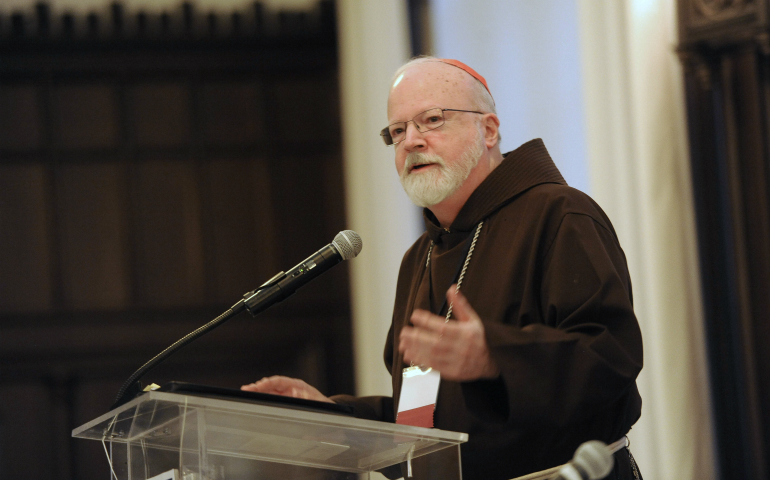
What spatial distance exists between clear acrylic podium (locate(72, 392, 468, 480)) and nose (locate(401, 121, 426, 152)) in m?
0.91

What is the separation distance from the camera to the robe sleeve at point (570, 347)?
159cm

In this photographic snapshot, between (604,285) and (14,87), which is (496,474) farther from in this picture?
(14,87)

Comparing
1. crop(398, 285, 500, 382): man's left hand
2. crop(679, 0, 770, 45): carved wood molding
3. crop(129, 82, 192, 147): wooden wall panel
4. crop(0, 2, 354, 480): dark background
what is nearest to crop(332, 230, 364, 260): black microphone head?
crop(398, 285, 500, 382): man's left hand

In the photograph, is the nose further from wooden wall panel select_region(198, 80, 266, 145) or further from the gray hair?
wooden wall panel select_region(198, 80, 266, 145)

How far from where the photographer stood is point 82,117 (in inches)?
195

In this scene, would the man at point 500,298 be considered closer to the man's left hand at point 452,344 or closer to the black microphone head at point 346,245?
the man's left hand at point 452,344

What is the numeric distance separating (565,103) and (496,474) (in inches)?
96.8

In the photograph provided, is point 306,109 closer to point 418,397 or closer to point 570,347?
point 418,397

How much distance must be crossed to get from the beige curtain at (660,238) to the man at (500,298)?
3.41 ft

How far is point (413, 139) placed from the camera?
87.8 inches

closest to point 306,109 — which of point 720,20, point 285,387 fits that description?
point 720,20

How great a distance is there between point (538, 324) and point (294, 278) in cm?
52

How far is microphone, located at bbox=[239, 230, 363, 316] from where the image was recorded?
1.72m

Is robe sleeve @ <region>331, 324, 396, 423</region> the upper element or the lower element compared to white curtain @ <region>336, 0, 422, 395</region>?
lower
